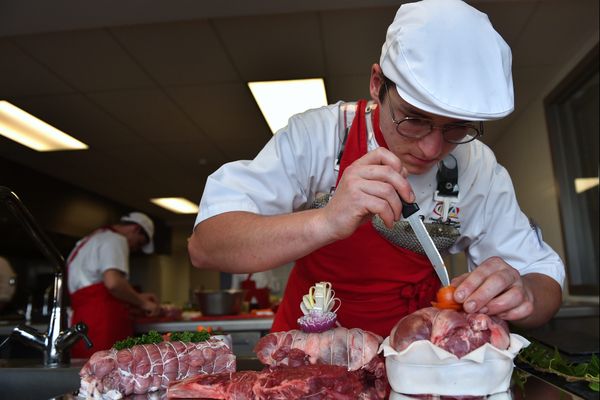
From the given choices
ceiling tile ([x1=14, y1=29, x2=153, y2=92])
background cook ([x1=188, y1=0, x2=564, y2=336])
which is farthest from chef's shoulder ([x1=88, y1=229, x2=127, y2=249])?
background cook ([x1=188, y1=0, x2=564, y2=336])

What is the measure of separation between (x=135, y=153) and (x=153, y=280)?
5669mm

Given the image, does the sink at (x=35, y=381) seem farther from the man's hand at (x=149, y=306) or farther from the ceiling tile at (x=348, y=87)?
the ceiling tile at (x=348, y=87)

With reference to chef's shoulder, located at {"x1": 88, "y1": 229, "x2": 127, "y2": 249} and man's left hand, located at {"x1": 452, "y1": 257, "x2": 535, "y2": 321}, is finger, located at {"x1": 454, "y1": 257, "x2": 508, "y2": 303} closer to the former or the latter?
man's left hand, located at {"x1": 452, "y1": 257, "x2": 535, "y2": 321}

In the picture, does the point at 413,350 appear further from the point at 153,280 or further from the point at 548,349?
the point at 153,280

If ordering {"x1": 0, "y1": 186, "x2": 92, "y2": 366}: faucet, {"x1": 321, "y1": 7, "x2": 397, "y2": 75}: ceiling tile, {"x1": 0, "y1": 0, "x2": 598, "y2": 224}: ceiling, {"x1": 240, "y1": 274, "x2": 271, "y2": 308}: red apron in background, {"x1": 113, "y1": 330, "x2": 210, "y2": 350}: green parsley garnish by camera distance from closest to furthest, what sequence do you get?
{"x1": 113, "y1": 330, "x2": 210, "y2": 350}: green parsley garnish, {"x1": 0, "y1": 186, "x2": 92, "y2": 366}: faucet, {"x1": 0, "y1": 0, "x2": 598, "y2": 224}: ceiling, {"x1": 321, "y1": 7, "x2": 397, "y2": 75}: ceiling tile, {"x1": 240, "y1": 274, "x2": 271, "y2": 308}: red apron in background

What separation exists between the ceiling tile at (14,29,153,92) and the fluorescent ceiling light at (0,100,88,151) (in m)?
0.76

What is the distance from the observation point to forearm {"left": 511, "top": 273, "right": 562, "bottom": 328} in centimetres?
111

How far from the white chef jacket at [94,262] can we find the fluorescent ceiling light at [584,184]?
307cm

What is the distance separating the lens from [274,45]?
3.29 metres

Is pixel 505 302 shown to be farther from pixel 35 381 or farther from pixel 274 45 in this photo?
pixel 274 45

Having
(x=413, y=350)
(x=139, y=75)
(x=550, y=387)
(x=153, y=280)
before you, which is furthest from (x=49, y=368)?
(x=153, y=280)

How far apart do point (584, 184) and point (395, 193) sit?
3.28 m

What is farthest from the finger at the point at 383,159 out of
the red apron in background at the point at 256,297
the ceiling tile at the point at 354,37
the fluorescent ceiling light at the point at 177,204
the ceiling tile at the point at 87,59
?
the fluorescent ceiling light at the point at 177,204

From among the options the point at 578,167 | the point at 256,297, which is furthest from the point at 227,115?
the point at 578,167
